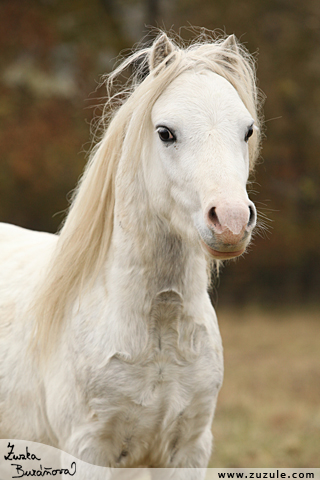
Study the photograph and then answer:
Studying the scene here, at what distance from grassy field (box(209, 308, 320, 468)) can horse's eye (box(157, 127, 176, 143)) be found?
10.5 feet

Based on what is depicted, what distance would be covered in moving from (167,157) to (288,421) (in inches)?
173

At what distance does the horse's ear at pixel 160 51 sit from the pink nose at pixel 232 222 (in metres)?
0.86

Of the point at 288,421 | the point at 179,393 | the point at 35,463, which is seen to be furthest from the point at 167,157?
the point at 288,421

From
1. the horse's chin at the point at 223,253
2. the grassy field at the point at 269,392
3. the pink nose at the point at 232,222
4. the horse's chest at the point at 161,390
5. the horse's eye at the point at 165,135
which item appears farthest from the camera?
the grassy field at the point at 269,392

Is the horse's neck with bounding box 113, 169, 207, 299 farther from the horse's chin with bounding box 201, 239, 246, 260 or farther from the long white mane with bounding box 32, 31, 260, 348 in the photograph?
the horse's chin with bounding box 201, 239, 246, 260

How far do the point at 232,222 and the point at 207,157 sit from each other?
32cm

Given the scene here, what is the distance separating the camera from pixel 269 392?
22.9 feet

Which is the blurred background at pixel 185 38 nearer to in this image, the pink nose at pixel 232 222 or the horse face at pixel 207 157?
the horse face at pixel 207 157

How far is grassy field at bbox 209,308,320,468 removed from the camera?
493 cm

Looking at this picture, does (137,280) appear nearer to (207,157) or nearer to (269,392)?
(207,157)

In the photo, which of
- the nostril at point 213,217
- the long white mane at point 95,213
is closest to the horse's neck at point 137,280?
the long white mane at point 95,213

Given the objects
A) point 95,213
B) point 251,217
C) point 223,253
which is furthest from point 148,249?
point 251,217

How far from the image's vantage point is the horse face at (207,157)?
2041mm

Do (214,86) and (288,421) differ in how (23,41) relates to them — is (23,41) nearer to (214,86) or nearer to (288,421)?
(288,421)
